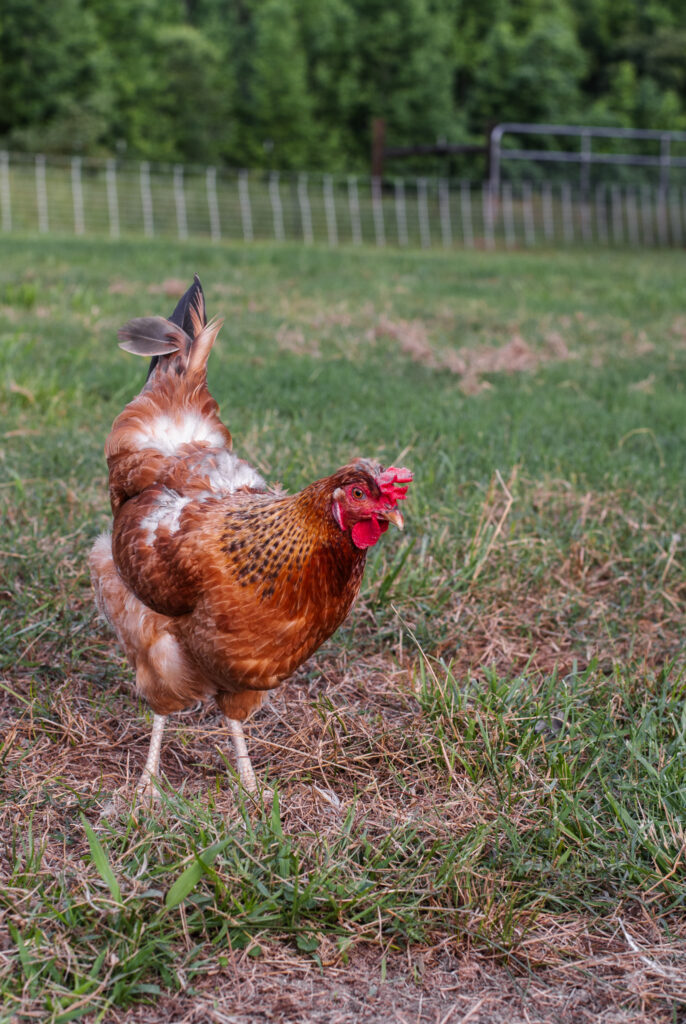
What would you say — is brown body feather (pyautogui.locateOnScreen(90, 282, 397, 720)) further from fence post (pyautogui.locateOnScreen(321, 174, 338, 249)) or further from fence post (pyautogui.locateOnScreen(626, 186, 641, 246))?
fence post (pyautogui.locateOnScreen(626, 186, 641, 246))

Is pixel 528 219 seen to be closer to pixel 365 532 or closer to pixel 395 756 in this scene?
pixel 395 756

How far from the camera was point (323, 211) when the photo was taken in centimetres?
2608

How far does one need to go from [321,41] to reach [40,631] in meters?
46.2

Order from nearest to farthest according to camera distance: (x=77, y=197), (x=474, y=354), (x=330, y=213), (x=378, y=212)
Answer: (x=474, y=354) → (x=77, y=197) → (x=378, y=212) → (x=330, y=213)

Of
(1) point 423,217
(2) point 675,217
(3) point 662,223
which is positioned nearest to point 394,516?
(1) point 423,217

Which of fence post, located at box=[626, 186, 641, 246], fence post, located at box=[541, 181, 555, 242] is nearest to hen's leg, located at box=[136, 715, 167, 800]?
fence post, located at box=[541, 181, 555, 242]

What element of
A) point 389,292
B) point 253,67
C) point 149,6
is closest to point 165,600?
point 389,292

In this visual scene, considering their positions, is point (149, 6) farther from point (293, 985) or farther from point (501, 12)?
point (293, 985)

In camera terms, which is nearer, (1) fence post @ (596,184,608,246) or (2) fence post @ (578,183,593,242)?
(2) fence post @ (578,183,593,242)

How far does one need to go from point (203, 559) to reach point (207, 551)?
3 cm

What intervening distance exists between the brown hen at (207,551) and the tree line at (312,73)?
3083 cm

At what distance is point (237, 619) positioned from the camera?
2.56 m

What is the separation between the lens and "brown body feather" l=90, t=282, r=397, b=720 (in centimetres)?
255

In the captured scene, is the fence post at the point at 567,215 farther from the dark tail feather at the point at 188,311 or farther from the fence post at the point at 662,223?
the dark tail feather at the point at 188,311
